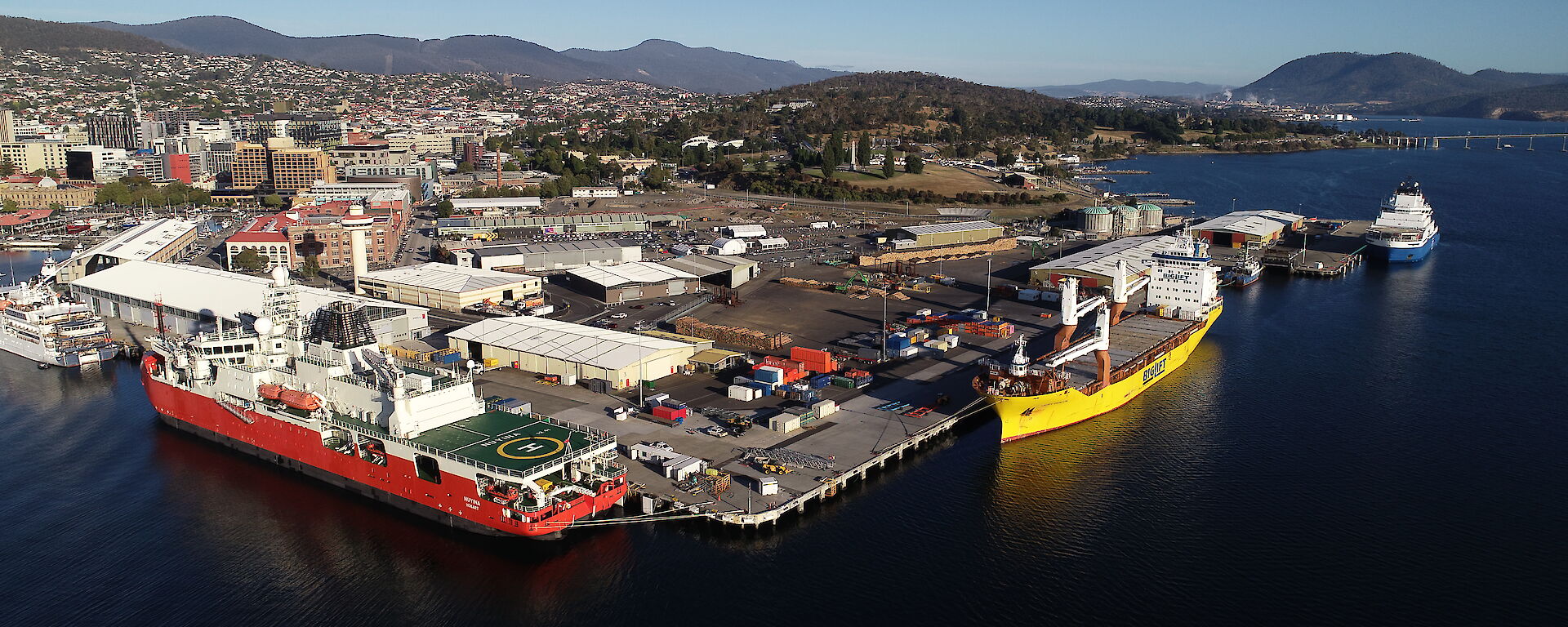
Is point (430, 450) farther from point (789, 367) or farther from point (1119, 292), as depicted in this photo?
point (1119, 292)

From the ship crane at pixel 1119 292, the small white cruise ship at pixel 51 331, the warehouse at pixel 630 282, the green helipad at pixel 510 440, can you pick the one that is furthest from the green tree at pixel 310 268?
the ship crane at pixel 1119 292

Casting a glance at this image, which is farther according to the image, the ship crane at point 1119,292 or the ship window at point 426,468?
the ship crane at point 1119,292

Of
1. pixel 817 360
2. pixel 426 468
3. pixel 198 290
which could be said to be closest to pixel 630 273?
pixel 817 360

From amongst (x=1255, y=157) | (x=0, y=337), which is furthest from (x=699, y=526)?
(x=1255, y=157)

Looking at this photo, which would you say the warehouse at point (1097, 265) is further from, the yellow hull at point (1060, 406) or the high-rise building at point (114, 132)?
the high-rise building at point (114, 132)

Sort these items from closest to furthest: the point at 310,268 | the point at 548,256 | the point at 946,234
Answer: the point at 310,268, the point at 548,256, the point at 946,234

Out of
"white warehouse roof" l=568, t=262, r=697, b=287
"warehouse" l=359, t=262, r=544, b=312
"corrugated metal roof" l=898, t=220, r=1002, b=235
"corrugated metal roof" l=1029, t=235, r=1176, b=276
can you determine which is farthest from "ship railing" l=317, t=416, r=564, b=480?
"corrugated metal roof" l=898, t=220, r=1002, b=235
